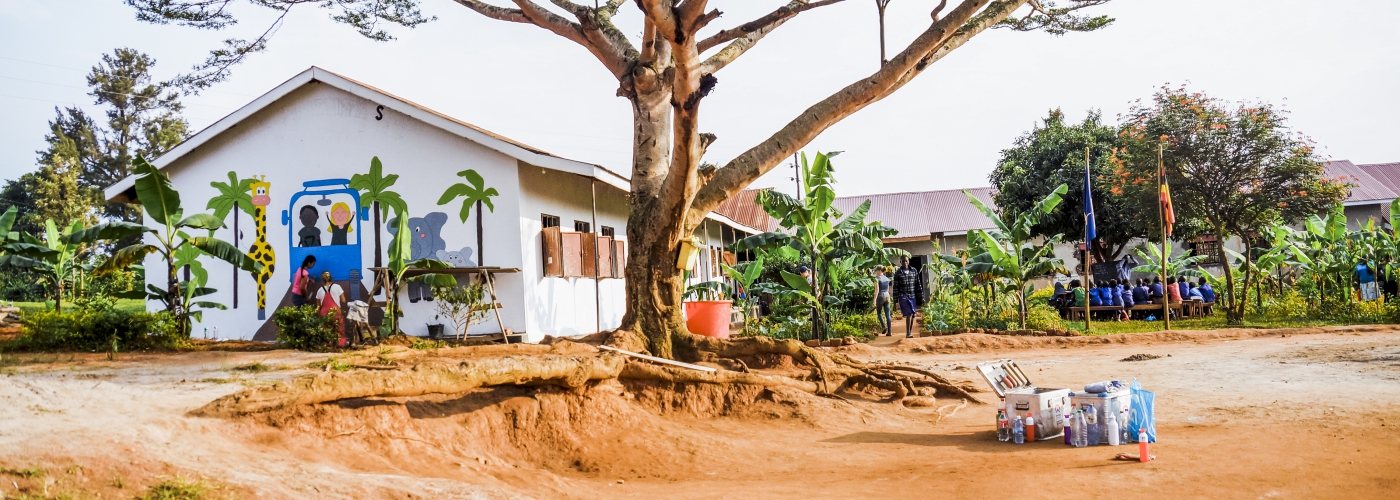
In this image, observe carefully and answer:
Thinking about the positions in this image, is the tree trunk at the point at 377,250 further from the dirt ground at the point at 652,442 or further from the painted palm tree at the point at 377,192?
the dirt ground at the point at 652,442

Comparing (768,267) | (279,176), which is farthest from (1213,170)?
(279,176)

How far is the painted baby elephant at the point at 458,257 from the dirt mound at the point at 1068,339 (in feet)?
22.7

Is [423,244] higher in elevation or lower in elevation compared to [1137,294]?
higher

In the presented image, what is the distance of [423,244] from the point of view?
1427cm

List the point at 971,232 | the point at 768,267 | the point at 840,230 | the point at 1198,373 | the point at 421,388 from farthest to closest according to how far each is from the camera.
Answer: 1. the point at 768,267
2. the point at 971,232
3. the point at 840,230
4. the point at 1198,373
5. the point at 421,388

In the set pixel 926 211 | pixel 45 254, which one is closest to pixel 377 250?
pixel 45 254

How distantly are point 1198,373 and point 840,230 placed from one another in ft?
24.9

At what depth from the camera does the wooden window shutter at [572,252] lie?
15.2 meters

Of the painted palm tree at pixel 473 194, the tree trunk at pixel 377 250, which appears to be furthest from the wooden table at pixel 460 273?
the painted palm tree at pixel 473 194

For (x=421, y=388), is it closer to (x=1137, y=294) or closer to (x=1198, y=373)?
(x=1198, y=373)

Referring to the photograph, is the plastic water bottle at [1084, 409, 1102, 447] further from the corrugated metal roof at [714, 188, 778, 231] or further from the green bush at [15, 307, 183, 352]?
the corrugated metal roof at [714, 188, 778, 231]

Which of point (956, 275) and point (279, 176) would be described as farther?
point (956, 275)

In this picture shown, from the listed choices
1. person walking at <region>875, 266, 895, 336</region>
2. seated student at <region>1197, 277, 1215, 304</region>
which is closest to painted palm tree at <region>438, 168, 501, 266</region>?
person walking at <region>875, 266, 895, 336</region>

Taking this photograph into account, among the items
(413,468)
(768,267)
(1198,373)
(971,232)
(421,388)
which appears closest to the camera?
(413,468)
